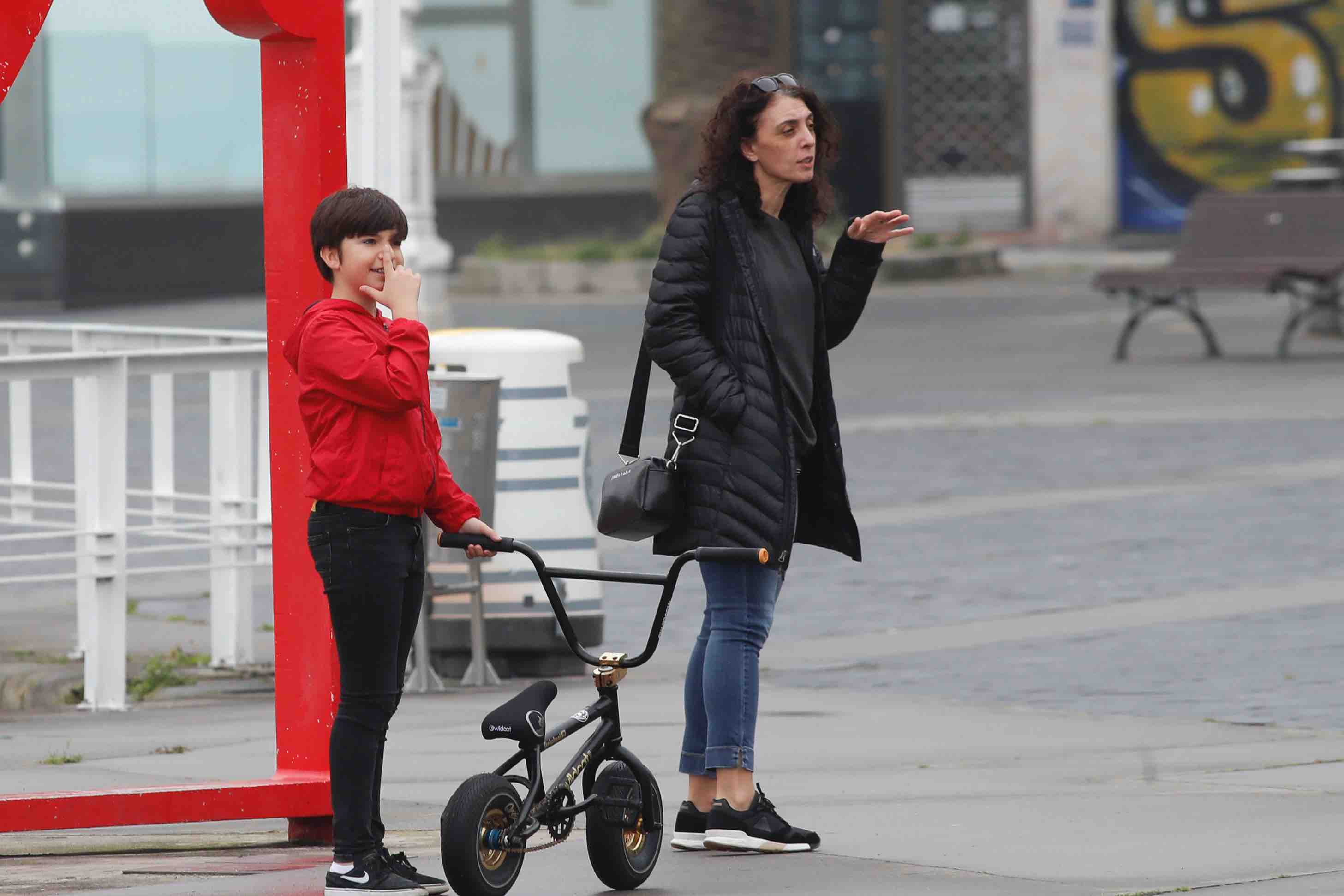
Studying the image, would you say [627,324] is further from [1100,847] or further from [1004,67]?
[1100,847]

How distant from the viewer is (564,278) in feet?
82.7

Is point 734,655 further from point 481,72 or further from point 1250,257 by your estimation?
point 481,72

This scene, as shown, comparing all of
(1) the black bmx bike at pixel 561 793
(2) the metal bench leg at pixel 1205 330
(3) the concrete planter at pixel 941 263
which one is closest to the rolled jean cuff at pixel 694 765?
(1) the black bmx bike at pixel 561 793

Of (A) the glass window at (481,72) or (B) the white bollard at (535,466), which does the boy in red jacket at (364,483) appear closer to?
(B) the white bollard at (535,466)

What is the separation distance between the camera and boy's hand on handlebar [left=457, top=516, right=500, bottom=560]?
4980 millimetres

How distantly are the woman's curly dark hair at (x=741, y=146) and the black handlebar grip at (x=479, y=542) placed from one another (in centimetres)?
110

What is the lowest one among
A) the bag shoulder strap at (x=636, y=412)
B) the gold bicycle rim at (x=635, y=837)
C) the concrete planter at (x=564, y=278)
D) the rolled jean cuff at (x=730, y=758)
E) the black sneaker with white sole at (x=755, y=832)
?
the black sneaker with white sole at (x=755, y=832)

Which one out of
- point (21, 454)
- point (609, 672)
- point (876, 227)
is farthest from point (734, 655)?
point (21, 454)

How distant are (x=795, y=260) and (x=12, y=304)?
21.4 meters

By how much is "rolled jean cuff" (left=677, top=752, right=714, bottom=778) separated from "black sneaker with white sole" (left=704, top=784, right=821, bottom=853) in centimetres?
11

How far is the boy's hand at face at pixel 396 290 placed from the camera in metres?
4.86

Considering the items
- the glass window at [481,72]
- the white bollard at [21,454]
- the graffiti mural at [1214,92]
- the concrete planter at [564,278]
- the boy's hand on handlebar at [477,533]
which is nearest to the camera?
the boy's hand on handlebar at [477,533]

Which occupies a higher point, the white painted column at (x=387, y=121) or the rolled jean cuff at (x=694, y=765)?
the white painted column at (x=387, y=121)

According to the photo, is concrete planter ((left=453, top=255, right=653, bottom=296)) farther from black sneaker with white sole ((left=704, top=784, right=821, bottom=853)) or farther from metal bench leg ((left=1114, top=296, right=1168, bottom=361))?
black sneaker with white sole ((left=704, top=784, right=821, bottom=853))
